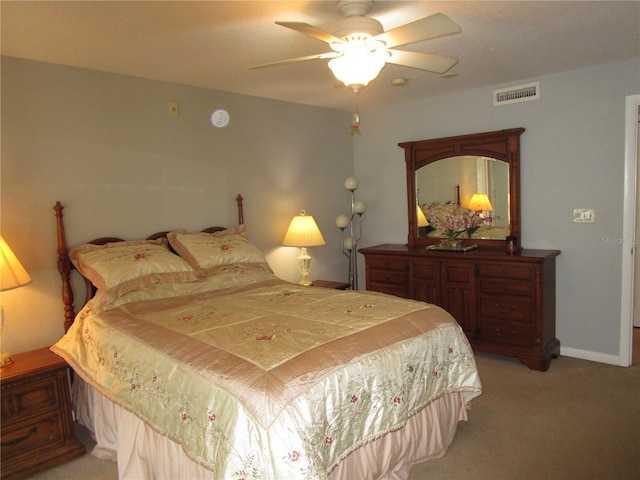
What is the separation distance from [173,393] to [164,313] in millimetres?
763

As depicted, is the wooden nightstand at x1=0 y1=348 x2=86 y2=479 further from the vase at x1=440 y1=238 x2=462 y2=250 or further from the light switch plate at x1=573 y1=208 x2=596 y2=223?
the light switch plate at x1=573 y1=208 x2=596 y2=223

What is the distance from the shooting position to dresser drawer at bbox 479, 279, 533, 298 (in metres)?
3.50

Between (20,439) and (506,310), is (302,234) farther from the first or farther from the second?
(20,439)

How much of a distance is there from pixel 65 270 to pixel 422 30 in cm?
254

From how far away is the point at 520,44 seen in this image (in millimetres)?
2846

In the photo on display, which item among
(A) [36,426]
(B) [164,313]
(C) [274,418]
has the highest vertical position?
(B) [164,313]

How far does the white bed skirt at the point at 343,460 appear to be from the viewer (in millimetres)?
1994

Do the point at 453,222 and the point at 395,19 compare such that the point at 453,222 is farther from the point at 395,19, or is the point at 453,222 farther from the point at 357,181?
the point at 395,19

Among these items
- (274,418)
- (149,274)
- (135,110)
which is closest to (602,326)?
(274,418)

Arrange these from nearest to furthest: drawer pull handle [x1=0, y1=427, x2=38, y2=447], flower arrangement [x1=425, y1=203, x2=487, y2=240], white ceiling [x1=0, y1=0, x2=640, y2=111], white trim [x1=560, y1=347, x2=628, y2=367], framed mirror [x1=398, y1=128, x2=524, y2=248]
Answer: white ceiling [x1=0, y1=0, x2=640, y2=111], drawer pull handle [x1=0, y1=427, x2=38, y2=447], white trim [x1=560, y1=347, x2=628, y2=367], framed mirror [x1=398, y1=128, x2=524, y2=248], flower arrangement [x1=425, y1=203, x2=487, y2=240]

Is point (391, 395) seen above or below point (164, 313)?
below

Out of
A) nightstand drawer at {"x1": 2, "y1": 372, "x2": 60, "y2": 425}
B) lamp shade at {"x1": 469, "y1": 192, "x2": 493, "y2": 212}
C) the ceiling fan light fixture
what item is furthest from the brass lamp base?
lamp shade at {"x1": 469, "y1": 192, "x2": 493, "y2": 212}

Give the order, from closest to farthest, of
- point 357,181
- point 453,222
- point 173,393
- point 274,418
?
1. point 274,418
2. point 173,393
3. point 453,222
4. point 357,181

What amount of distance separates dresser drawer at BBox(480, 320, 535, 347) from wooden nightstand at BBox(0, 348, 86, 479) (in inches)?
119
